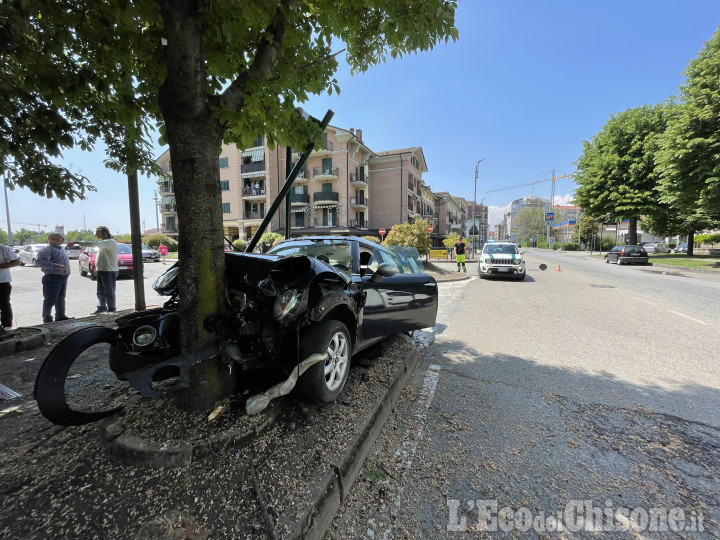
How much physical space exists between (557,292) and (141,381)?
11.4 metres

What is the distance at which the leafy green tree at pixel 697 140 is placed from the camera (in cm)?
1620

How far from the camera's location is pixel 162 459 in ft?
6.44

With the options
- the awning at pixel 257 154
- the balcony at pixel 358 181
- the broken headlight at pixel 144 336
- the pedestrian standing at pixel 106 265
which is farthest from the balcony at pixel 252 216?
the broken headlight at pixel 144 336

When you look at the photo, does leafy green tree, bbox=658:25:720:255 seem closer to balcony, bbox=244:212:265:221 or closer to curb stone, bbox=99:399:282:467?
curb stone, bbox=99:399:282:467

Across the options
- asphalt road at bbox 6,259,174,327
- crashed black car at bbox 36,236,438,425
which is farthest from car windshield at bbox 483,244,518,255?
asphalt road at bbox 6,259,174,327

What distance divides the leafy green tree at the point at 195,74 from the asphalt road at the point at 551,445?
153 centimetres

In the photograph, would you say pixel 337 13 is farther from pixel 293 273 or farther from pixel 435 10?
pixel 293 273

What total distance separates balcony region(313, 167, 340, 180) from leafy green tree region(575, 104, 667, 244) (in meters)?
24.5

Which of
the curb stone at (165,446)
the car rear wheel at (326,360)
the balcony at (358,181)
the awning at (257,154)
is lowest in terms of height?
the curb stone at (165,446)

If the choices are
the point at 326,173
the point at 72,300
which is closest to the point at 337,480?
the point at 72,300

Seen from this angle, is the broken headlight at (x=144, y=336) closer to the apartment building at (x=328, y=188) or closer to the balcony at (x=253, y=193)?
the apartment building at (x=328, y=188)

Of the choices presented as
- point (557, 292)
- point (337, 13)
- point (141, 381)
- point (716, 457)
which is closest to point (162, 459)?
point (141, 381)

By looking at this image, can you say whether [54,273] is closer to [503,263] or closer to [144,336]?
[144,336]

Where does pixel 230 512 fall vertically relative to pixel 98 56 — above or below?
below
